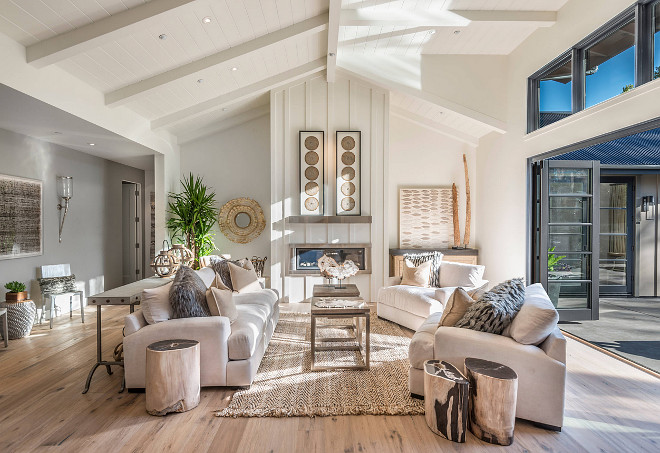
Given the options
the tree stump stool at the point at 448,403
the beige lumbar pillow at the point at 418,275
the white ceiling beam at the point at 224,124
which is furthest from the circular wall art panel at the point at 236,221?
the tree stump stool at the point at 448,403

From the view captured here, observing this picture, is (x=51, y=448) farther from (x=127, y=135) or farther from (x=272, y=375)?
(x=127, y=135)

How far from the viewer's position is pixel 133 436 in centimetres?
238

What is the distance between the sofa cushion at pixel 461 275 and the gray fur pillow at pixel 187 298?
3.13 meters

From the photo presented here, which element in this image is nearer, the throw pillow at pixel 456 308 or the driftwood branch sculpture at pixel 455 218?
the throw pillow at pixel 456 308

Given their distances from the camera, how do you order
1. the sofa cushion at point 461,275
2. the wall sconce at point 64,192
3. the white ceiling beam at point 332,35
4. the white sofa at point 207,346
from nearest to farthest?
the white sofa at point 207,346, the white ceiling beam at point 332,35, the sofa cushion at point 461,275, the wall sconce at point 64,192

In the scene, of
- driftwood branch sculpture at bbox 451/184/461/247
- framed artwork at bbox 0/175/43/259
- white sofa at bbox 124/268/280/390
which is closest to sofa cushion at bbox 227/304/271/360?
white sofa at bbox 124/268/280/390

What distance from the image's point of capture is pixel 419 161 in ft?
22.8

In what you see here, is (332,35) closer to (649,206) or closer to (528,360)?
(528,360)

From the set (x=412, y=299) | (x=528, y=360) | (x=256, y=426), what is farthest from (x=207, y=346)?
(x=412, y=299)

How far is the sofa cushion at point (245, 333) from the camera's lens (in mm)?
3053

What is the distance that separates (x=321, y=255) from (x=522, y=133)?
3389 mm

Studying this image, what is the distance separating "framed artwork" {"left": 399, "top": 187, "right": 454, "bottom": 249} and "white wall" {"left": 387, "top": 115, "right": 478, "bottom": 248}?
0.12 meters

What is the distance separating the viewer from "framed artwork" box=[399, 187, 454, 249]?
6.85 m

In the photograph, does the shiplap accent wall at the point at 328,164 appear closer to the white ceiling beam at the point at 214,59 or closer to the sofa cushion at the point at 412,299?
the sofa cushion at the point at 412,299
